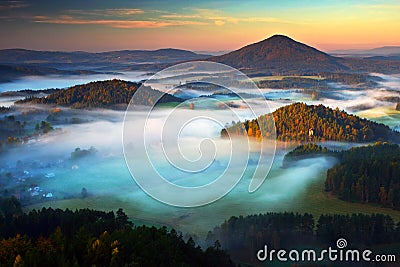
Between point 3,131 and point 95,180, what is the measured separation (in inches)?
1812

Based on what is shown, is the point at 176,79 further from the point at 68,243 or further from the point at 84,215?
the point at 68,243

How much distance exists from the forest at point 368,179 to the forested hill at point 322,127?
21284 millimetres

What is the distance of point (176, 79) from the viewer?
2594 inches

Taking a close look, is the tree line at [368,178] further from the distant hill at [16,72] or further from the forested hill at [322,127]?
the distant hill at [16,72]

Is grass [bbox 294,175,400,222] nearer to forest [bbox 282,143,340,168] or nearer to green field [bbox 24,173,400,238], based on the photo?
green field [bbox 24,173,400,238]

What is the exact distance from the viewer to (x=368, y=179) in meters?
53.5

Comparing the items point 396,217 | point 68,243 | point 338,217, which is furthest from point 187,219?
point 68,243

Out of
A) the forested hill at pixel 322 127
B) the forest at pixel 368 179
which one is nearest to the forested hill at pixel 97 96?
the forested hill at pixel 322 127

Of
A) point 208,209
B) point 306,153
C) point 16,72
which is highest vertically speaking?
point 16,72

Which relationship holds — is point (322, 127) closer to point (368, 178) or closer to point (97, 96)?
point (368, 178)

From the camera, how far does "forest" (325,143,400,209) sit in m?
51.9

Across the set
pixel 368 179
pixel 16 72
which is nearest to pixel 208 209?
pixel 368 179

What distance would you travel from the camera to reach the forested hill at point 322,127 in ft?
274

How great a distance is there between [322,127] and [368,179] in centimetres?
3221
